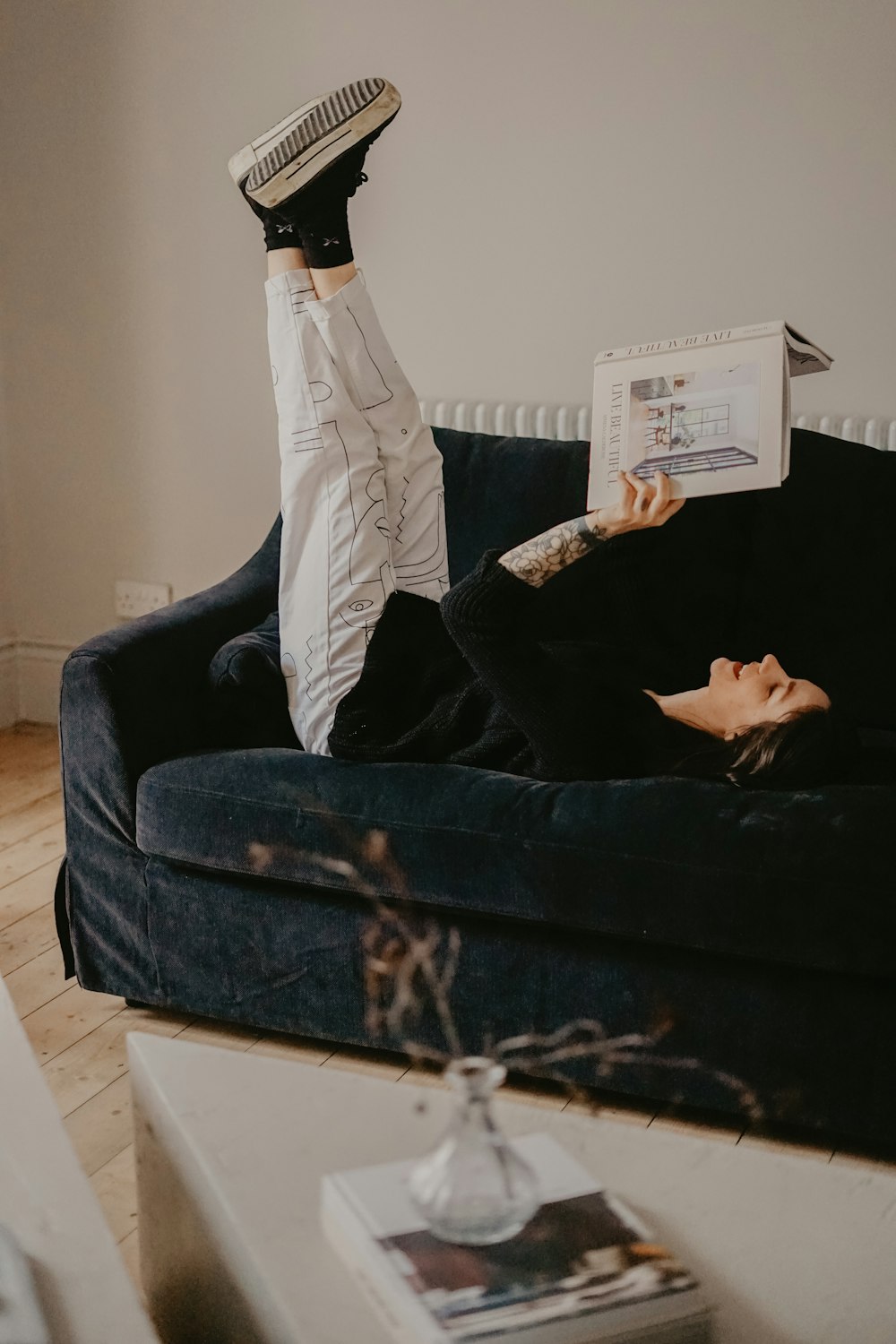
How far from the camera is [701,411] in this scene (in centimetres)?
191

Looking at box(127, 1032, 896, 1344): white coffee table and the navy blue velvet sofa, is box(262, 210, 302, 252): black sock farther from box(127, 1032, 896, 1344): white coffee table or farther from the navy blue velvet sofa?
box(127, 1032, 896, 1344): white coffee table

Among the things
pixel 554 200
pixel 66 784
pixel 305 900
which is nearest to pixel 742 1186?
pixel 305 900

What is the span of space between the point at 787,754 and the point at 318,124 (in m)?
1.14

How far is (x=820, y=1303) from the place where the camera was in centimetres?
94

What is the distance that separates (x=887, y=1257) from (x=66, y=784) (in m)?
1.46

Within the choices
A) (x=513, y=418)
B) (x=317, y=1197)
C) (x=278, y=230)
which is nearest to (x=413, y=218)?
(x=513, y=418)

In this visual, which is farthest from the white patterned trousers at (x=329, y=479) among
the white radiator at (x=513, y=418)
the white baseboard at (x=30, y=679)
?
the white baseboard at (x=30, y=679)

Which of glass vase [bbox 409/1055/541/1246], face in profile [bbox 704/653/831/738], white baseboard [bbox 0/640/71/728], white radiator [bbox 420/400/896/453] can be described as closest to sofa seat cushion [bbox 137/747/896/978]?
face in profile [bbox 704/653/831/738]

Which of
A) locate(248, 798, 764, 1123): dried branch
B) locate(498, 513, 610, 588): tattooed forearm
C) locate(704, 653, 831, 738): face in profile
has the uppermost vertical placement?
locate(498, 513, 610, 588): tattooed forearm

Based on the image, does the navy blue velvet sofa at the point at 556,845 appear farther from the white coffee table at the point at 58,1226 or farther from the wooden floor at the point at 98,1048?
the white coffee table at the point at 58,1226

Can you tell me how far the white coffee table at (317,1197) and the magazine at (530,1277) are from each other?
0.02m

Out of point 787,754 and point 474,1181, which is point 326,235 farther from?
point 474,1181

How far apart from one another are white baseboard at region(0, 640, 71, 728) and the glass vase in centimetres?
283

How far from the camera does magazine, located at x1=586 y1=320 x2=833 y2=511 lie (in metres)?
1.87
